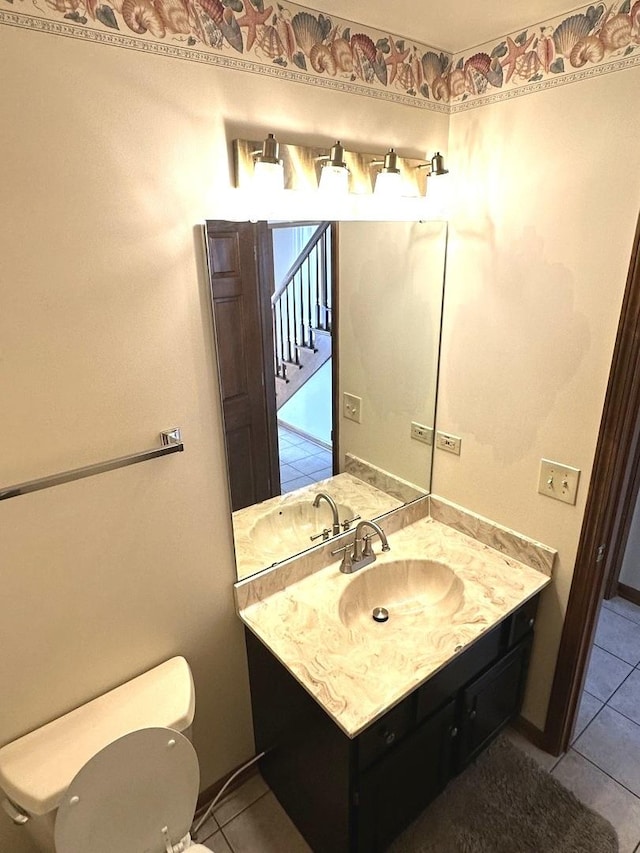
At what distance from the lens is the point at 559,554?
1742 mm

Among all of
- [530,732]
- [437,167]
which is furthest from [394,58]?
[530,732]

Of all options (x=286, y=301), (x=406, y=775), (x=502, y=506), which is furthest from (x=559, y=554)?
(x=286, y=301)

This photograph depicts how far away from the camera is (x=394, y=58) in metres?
1.50

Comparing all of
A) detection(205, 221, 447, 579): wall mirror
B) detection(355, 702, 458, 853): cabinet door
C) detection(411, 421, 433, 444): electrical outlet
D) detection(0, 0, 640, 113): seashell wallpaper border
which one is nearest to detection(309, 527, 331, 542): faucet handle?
detection(205, 221, 447, 579): wall mirror

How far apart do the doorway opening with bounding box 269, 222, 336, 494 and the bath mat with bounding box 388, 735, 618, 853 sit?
48.2 inches

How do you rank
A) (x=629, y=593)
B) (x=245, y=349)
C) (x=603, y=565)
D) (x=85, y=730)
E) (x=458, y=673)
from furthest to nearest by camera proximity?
(x=629, y=593) < (x=603, y=565) < (x=458, y=673) < (x=245, y=349) < (x=85, y=730)

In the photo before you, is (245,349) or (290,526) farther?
(290,526)

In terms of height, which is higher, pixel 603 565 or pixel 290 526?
pixel 290 526

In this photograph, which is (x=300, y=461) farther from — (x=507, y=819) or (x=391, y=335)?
(x=507, y=819)

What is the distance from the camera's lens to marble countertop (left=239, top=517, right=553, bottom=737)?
52.7 inches

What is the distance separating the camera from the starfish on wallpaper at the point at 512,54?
145 centimetres

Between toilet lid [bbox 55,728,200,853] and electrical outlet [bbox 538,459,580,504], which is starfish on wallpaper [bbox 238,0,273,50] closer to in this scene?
electrical outlet [bbox 538,459,580,504]

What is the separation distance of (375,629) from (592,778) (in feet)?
3.44

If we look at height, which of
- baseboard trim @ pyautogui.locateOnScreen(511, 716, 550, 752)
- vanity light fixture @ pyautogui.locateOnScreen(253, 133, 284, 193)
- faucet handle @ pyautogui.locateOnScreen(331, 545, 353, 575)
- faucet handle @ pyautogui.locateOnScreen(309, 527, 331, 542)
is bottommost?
baseboard trim @ pyautogui.locateOnScreen(511, 716, 550, 752)
